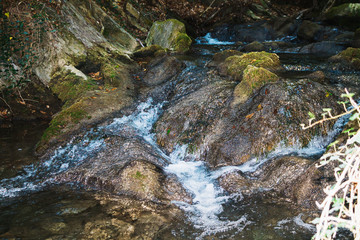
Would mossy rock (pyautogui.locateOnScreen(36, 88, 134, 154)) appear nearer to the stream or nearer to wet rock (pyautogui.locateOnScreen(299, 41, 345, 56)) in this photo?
the stream

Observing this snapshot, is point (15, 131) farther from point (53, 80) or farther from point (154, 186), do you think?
point (154, 186)

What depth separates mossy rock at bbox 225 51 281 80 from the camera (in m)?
7.95

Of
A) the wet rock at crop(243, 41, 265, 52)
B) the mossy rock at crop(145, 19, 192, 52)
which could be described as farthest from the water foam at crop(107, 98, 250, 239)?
the wet rock at crop(243, 41, 265, 52)

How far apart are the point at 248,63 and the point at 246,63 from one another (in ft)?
0.19

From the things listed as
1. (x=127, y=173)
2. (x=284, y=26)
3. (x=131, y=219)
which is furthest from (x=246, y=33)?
(x=131, y=219)

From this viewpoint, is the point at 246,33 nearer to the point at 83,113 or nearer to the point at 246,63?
the point at 246,63

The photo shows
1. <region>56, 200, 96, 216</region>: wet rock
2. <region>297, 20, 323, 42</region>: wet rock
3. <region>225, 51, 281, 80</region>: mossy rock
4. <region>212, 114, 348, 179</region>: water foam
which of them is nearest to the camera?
<region>56, 200, 96, 216</region>: wet rock

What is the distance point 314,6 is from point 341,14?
14.2ft

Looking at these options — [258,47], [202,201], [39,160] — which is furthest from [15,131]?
Answer: [258,47]

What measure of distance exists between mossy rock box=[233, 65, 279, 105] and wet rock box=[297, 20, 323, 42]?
1054 cm

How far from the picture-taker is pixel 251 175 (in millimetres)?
5121

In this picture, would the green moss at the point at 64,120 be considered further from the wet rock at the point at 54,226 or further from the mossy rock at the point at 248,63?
the mossy rock at the point at 248,63

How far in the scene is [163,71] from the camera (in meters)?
9.48

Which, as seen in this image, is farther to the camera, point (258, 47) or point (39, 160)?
point (258, 47)
